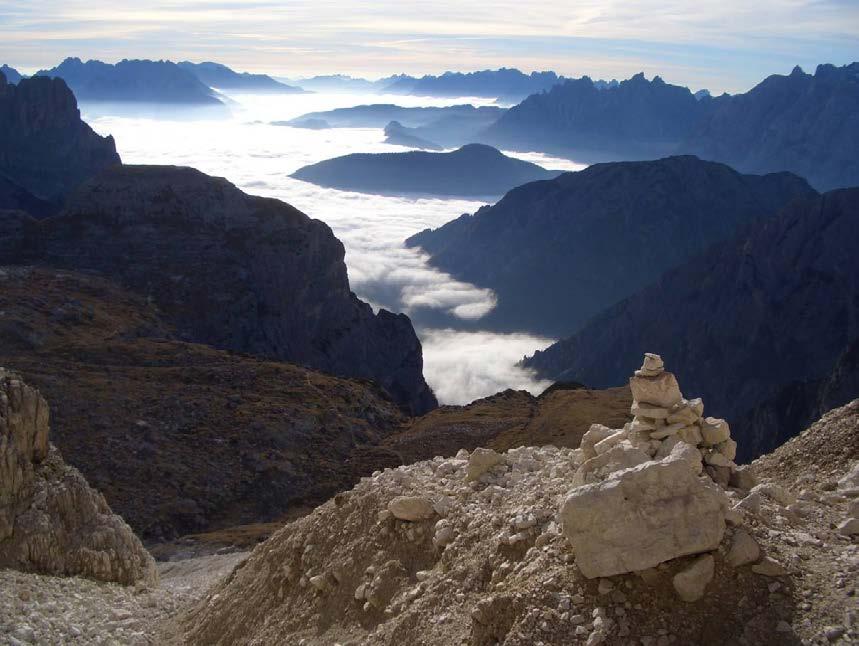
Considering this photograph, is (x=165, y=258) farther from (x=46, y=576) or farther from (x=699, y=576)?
(x=699, y=576)

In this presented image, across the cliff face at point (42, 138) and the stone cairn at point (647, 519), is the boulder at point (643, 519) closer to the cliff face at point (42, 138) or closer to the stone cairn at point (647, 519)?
the stone cairn at point (647, 519)

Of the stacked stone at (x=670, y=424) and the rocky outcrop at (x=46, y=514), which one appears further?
the rocky outcrop at (x=46, y=514)

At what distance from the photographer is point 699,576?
32.7 feet

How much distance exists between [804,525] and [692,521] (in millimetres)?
2169

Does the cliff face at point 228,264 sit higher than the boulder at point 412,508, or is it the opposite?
the boulder at point 412,508

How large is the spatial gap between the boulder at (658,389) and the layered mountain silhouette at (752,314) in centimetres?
9938

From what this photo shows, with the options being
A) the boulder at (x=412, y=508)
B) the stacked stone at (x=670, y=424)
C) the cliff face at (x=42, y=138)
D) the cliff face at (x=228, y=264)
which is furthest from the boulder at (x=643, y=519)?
the cliff face at (x=42, y=138)

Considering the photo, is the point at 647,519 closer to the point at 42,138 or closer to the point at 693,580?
the point at 693,580

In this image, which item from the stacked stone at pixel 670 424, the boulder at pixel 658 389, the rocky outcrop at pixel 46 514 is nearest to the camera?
the stacked stone at pixel 670 424

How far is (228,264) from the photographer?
76125mm

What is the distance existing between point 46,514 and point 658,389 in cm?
1451

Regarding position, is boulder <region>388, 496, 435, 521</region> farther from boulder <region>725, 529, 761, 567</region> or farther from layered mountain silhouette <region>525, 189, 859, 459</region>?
layered mountain silhouette <region>525, 189, 859, 459</region>

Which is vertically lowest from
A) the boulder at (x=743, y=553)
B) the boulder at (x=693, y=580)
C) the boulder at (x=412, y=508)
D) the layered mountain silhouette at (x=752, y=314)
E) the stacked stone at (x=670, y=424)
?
the layered mountain silhouette at (x=752, y=314)

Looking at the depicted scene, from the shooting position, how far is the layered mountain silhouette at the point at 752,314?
119 meters
